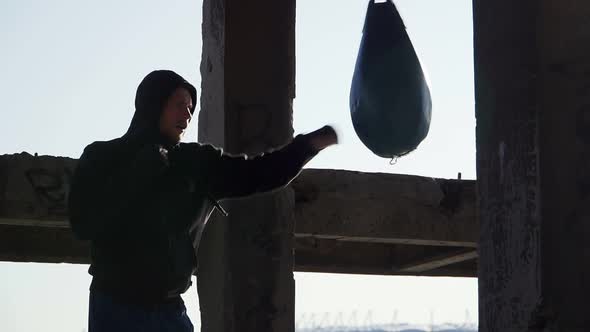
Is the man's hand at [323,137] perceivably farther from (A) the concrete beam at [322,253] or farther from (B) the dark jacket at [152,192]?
(A) the concrete beam at [322,253]

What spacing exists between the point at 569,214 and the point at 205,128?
3.05 m

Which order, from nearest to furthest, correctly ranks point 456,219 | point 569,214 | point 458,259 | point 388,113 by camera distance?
point 569,214 → point 388,113 → point 456,219 → point 458,259

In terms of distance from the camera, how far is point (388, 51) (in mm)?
6633

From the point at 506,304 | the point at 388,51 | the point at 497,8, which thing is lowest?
the point at 506,304

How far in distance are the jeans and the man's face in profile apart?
1.92 feet

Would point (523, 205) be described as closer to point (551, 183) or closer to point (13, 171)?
point (551, 183)

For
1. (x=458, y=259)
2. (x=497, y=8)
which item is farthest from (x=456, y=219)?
(x=497, y=8)

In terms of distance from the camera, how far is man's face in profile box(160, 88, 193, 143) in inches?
177

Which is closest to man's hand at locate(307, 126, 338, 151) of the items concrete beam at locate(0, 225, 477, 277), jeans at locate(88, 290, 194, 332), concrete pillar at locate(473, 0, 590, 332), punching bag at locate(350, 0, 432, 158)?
concrete pillar at locate(473, 0, 590, 332)

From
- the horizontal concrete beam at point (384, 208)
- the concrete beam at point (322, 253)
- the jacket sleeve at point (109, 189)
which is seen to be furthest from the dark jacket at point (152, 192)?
the concrete beam at point (322, 253)

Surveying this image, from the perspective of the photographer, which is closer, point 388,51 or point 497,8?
point 497,8

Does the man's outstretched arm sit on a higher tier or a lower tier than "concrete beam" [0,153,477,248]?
lower

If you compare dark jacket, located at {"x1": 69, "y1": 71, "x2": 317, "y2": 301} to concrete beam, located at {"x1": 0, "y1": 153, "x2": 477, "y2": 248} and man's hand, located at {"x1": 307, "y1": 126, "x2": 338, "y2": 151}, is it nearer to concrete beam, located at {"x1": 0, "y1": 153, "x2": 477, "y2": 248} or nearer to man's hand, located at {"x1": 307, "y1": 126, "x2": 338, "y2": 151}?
man's hand, located at {"x1": 307, "y1": 126, "x2": 338, "y2": 151}

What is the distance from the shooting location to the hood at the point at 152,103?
445 cm
